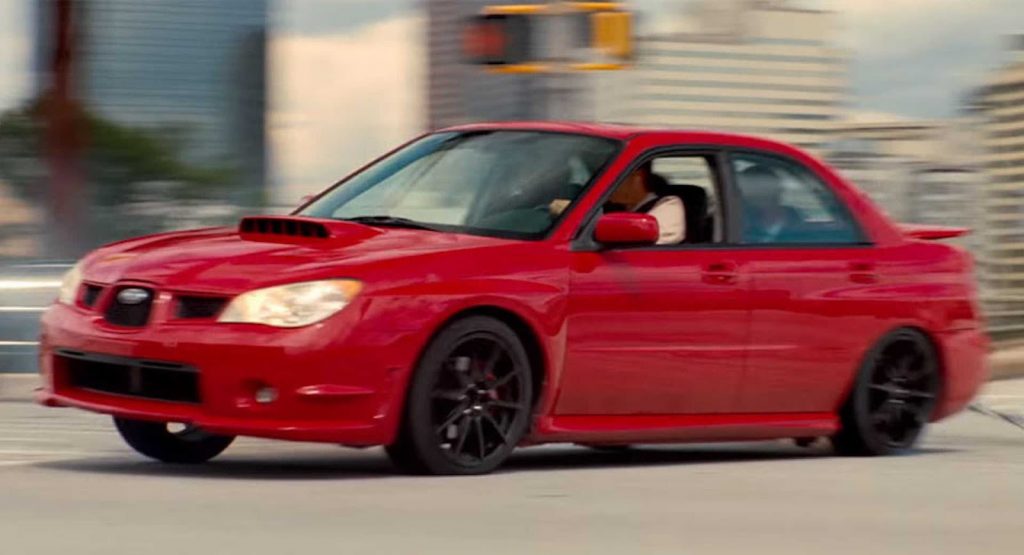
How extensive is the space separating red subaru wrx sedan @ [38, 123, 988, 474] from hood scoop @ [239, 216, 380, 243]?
13 mm

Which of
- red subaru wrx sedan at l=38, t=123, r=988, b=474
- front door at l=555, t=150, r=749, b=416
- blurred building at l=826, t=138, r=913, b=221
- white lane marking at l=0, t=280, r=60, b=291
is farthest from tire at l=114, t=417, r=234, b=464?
blurred building at l=826, t=138, r=913, b=221

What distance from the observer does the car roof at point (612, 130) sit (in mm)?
10789

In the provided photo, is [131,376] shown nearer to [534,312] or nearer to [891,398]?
[534,312]

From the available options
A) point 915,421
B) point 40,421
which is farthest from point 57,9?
point 915,421

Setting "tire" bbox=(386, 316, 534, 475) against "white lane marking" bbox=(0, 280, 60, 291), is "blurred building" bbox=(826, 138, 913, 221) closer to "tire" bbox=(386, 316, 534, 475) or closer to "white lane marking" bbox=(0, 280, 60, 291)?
"white lane marking" bbox=(0, 280, 60, 291)

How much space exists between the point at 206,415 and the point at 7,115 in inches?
1904

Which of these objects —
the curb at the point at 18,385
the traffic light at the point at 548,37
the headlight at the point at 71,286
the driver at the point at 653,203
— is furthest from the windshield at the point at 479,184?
the traffic light at the point at 548,37

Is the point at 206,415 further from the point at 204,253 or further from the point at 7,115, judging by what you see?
the point at 7,115

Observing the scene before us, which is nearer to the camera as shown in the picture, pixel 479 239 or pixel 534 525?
pixel 534 525

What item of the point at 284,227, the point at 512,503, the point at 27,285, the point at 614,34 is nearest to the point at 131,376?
the point at 284,227

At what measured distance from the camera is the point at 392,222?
1035cm

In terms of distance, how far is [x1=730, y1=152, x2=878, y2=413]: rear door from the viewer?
10.9 m

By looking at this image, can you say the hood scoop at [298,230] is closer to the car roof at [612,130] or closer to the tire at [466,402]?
the tire at [466,402]

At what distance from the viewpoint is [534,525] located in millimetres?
8148
